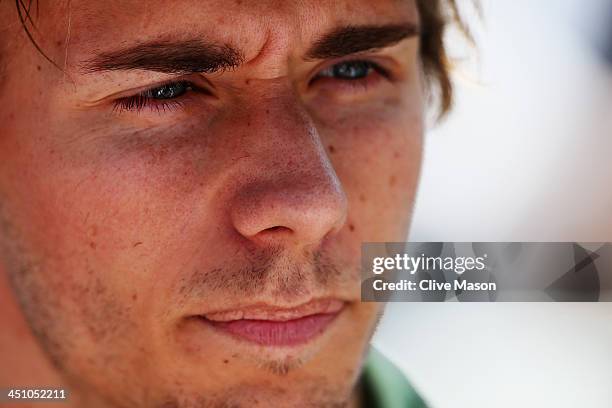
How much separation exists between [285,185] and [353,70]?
0.89 feet

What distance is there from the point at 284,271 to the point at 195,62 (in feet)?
0.94

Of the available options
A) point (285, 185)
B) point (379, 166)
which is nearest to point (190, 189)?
point (285, 185)

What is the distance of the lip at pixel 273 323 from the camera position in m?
1.07

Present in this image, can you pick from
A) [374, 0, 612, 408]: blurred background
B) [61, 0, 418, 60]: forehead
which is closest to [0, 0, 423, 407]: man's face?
[61, 0, 418, 60]: forehead

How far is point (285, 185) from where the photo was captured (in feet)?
3.34

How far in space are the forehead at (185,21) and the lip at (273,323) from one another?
1.10 feet

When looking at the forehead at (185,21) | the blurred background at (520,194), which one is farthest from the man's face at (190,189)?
the blurred background at (520,194)

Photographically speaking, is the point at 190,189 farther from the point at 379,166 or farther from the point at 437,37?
the point at 437,37

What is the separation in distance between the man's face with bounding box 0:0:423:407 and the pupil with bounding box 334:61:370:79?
0.11ft

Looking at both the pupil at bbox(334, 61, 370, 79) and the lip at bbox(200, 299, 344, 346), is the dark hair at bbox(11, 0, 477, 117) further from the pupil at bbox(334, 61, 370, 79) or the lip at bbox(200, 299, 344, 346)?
the lip at bbox(200, 299, 344, 346)

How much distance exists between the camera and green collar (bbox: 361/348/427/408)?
1.43 meters

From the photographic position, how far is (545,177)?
142 cm

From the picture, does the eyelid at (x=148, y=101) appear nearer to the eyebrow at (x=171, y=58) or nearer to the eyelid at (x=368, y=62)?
the eyebrow at (x=171, y=58)

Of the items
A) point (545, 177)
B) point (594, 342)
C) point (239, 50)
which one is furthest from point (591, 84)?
point (239, 50)
